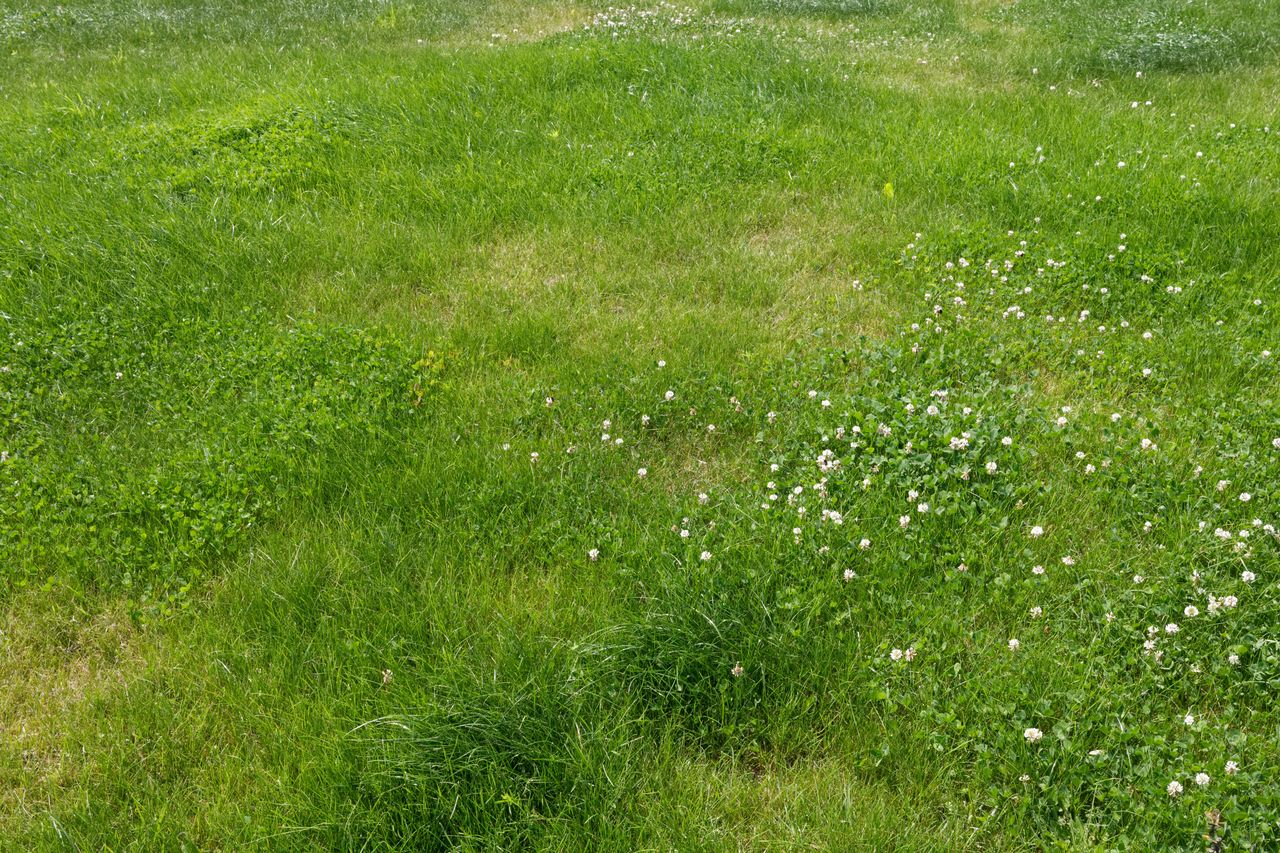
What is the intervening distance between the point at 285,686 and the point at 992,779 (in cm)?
275

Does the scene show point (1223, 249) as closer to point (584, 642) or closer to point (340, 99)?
point (584, 642)

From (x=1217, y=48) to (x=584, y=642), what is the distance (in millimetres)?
10932

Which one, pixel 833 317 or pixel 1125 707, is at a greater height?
pixel 833 317

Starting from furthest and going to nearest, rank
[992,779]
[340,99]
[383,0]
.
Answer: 1. [383,0]
2. [340,99]
3. [992,779]

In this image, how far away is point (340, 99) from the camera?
8766 millimetres

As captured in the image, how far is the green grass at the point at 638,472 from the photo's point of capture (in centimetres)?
312

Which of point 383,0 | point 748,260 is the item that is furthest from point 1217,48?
point 383,0

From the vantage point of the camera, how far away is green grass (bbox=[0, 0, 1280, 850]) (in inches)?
123

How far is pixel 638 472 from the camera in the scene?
446cm

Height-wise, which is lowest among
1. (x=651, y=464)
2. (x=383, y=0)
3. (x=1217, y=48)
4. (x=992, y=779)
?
(x=992, y=779)

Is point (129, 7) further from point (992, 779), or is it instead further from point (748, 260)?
point (992, 779)

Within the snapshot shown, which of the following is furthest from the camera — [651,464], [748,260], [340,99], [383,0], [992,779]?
[383,0]

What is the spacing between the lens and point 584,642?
3.59m

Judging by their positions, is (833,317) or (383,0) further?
(383,0)
